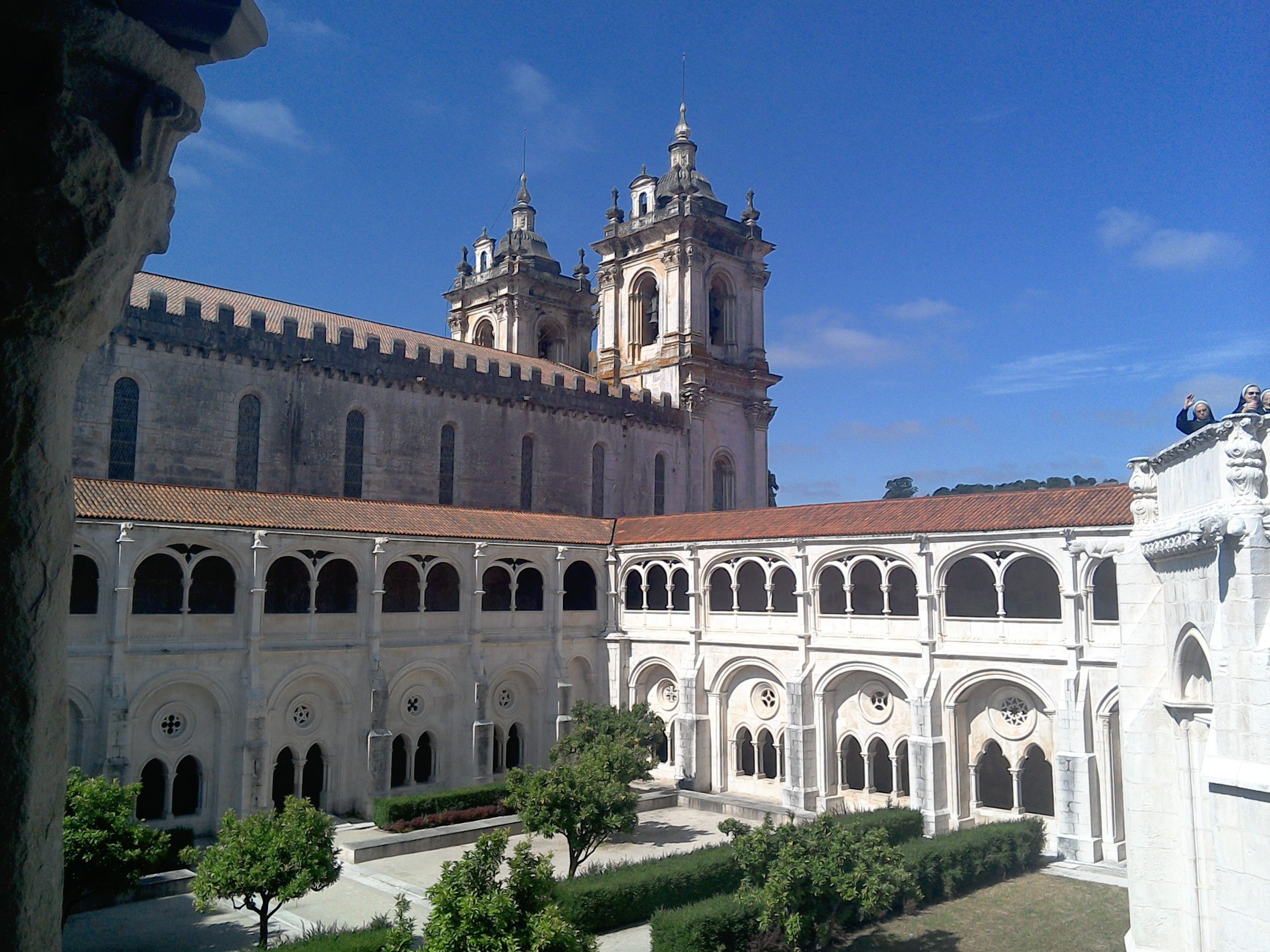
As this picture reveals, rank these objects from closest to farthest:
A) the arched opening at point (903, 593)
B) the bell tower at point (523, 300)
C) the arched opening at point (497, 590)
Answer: the arched opening at point (903, 593) → the arched opening at point (497, 590) → the bell tower at point (523, 300)

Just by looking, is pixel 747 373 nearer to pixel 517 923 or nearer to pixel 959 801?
pixel 959 801

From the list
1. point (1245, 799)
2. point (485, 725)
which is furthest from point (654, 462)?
point (1245, 799)

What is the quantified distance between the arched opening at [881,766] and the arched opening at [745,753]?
4.82 meters

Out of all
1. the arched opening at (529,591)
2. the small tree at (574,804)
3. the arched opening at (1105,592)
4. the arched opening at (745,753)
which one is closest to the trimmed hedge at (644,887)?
the small tree at (574,804)

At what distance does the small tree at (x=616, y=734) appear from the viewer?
1097 inches

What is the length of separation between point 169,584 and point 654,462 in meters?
24.9

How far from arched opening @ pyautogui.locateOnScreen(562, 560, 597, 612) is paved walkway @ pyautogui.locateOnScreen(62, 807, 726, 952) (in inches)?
469

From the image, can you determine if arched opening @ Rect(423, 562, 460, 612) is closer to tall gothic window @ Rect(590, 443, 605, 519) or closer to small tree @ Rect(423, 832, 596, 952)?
tall gothic window @ Rect(590, 443, 605, 519)

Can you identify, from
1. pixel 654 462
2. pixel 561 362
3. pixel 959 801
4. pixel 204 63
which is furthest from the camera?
pixel 561 362

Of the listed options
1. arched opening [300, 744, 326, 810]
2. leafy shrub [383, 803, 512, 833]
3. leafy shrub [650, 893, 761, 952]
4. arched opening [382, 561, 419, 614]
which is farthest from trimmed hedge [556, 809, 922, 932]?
arched opening [382, 561, 419, 614]

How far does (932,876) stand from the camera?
22891mm

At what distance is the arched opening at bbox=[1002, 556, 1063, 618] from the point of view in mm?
30672

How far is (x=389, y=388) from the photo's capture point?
38.0 metres

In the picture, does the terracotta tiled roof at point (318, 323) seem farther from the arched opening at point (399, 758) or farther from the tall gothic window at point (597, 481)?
the arched opening at point (399, 758)
